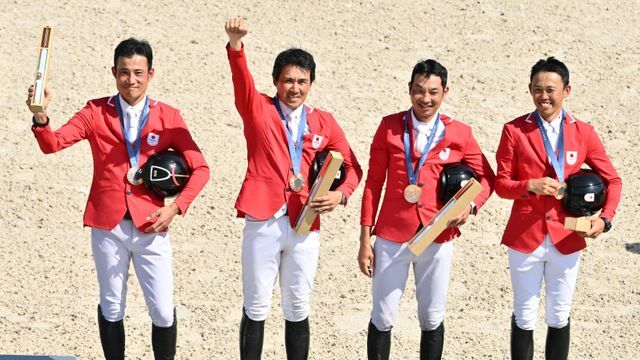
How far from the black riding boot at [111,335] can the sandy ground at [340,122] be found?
1309mm

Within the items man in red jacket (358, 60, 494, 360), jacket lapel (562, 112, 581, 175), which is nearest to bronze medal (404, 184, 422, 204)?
man in red jacket (358, 60, 494, 360)

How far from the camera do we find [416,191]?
7.33m

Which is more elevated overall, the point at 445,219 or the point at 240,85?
the point at 240,85

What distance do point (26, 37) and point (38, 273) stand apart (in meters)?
5.18

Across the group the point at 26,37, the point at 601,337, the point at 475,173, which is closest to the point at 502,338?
the point at 601,337

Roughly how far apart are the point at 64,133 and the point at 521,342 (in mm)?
3215

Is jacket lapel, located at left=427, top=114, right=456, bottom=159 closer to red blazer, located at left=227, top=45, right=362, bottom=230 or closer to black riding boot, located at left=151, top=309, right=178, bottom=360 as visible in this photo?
red blazer, located at left=227, top=45, right=362, bottom=230

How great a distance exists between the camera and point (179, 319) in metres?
9.62

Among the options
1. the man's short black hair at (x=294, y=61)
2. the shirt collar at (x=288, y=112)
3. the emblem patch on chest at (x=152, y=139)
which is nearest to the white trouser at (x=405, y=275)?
the shirt collar at (x=288, y=112)

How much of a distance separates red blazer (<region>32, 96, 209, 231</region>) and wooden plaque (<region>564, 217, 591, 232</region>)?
232cm

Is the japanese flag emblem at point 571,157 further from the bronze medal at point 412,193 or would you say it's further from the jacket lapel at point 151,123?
the jacket lapel at point 151,123

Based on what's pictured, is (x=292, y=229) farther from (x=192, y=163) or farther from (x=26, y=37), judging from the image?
(x=26, y=37)

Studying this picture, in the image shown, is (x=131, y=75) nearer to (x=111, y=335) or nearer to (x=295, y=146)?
(x=295, y=146)

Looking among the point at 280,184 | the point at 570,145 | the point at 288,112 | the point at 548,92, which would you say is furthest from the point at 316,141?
the point at 570,145
